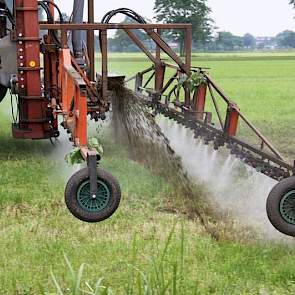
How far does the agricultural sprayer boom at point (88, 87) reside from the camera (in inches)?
217

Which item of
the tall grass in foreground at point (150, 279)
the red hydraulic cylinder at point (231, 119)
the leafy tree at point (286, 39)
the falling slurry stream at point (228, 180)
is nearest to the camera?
the tall grass in foreground at point (150, 279)

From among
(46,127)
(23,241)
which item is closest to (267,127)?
(46,127)

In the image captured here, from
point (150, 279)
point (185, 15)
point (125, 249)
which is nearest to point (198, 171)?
point (125, 249)

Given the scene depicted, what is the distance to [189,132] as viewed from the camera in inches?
324

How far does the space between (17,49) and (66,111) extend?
1.90m

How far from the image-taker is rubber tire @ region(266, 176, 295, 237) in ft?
16.7

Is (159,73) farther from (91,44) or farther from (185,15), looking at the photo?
(185,15)

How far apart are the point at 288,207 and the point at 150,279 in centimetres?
221

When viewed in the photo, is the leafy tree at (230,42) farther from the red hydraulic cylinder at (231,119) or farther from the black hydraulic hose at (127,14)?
the red hydraulic cylinder at (231,119)

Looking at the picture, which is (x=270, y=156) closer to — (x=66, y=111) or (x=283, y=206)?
(x=283, y=206)

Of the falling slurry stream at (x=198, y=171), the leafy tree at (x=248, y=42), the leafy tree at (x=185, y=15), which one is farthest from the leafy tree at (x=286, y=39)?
the falling slurry stream at (x=198, y=171)

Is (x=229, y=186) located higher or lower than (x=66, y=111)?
lower

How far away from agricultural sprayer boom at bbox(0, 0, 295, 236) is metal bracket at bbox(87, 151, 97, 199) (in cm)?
7

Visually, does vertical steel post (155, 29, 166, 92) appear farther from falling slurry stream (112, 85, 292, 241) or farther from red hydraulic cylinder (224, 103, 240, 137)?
red hydraulic cylinder (224, 103, 240, 137)
